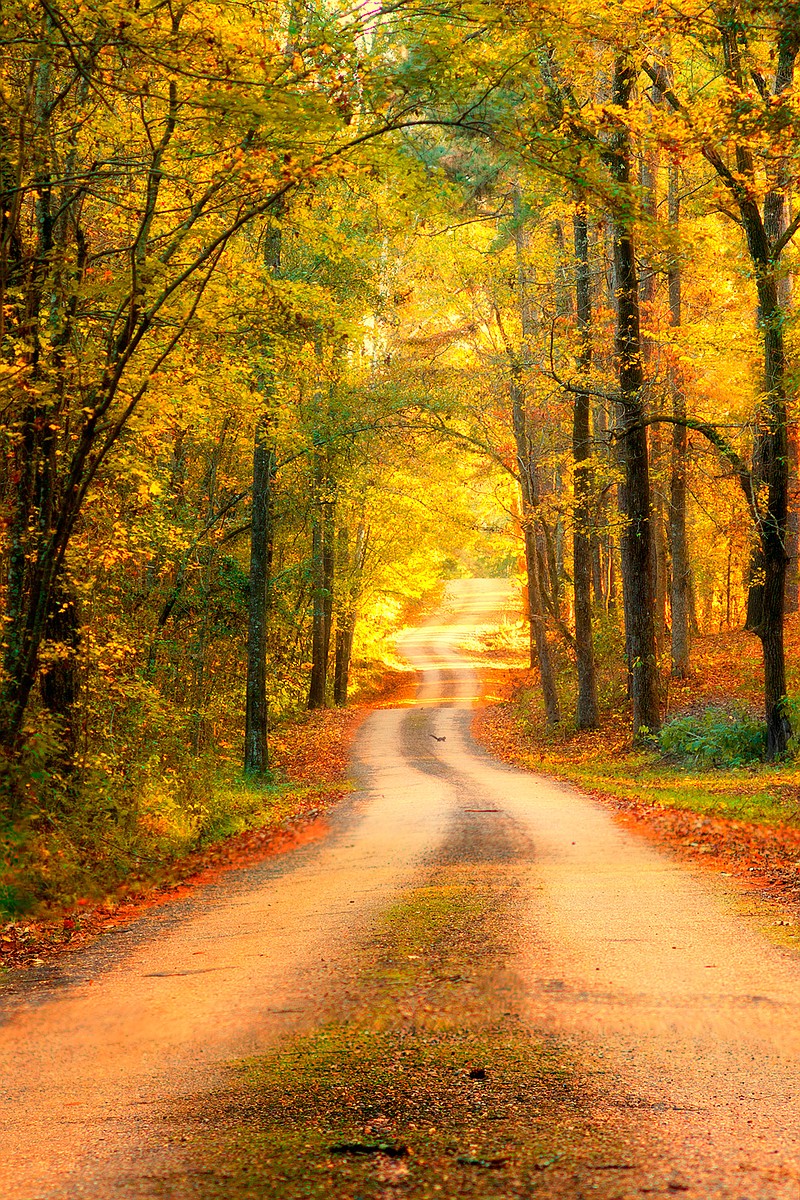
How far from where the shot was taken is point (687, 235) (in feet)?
37.8

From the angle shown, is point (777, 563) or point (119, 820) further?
Result: point (777, 563)

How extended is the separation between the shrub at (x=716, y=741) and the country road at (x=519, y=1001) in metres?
6.33

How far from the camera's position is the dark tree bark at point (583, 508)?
2169 centimetres

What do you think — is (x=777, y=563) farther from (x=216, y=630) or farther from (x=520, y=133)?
(x=216, y=630)

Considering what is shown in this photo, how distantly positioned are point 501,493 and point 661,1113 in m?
26.8

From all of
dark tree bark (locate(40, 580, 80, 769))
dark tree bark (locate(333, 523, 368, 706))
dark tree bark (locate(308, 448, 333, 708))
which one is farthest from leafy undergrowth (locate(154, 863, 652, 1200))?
dark tree bark (locate(333, 523, 368, 706))

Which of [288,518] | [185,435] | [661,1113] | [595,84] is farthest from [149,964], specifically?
[288,518]

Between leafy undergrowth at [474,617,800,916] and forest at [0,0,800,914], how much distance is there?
0.73 meters

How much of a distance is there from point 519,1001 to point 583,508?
1866cm

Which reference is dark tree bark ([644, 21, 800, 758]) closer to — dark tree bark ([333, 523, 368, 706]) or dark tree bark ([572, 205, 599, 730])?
dark tree bark ([572, 205, 599, 730])

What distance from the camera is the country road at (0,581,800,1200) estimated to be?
327cm

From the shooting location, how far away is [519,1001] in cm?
495

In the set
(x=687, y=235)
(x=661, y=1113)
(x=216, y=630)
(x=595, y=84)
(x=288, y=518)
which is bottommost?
(x=661, y=1113)

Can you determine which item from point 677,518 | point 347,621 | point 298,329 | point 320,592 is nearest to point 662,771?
point 677,518
